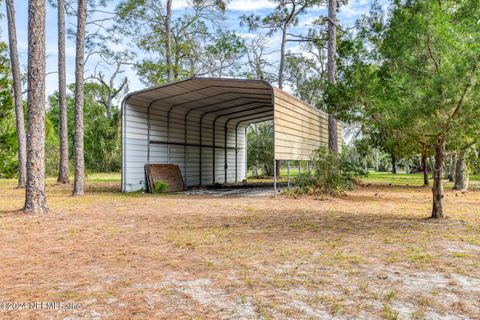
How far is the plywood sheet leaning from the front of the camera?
13.0m

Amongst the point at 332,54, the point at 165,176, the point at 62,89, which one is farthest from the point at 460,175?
the point at 62,89

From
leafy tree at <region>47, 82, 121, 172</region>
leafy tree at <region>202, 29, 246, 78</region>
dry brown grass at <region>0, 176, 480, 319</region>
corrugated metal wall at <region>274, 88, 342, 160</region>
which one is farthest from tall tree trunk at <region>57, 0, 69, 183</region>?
leafy tree at <region>47, 82, 121, 172</region>

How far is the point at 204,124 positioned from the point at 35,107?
10246 millimetres

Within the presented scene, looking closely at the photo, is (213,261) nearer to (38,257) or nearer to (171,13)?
(38,257)

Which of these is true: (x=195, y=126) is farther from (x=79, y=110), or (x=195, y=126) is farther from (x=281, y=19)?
(x=281, y=19)

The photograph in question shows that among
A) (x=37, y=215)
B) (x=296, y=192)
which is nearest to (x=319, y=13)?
(x=296, y=192)

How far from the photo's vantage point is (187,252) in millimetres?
4164

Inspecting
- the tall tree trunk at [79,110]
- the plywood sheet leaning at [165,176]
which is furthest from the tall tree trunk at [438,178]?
the tall tree trunk at [79,110]

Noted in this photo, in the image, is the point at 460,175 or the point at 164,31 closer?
the point at 460,175

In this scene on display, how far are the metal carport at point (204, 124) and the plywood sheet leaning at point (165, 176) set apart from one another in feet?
1.02

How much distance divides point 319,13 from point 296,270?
62.2 ft

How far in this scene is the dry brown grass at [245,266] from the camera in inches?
102

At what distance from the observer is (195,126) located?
53.9ft

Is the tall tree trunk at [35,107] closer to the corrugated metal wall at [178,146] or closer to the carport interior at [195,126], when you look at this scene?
the carport interior at [195,126]
